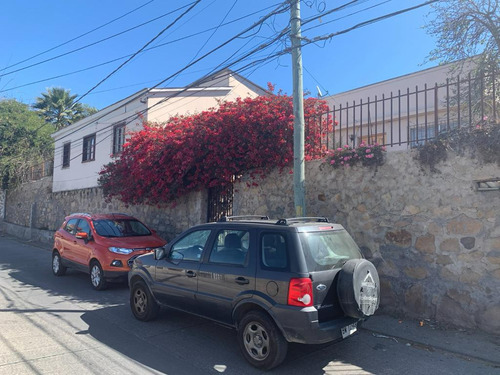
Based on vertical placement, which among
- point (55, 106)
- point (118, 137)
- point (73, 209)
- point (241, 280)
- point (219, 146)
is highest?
point (55, 106)

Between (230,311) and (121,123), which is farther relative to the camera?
(121,123)

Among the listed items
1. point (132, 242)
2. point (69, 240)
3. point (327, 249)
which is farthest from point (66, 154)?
point (327, 249)

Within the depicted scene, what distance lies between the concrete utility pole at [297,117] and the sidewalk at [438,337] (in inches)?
92.3

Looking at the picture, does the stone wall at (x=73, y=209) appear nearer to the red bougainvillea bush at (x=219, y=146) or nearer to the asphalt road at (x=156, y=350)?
the red bougainvillea bush at (x=219, y=146)

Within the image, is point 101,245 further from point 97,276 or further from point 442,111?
point 442,111

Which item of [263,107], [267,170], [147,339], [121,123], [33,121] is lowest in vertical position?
[147,339]

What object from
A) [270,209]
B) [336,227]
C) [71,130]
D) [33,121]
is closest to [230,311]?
[336,227]

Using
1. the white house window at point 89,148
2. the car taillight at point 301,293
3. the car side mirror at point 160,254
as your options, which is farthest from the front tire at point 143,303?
the white house window at point 89,148

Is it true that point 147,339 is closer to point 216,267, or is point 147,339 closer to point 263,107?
point 216,267

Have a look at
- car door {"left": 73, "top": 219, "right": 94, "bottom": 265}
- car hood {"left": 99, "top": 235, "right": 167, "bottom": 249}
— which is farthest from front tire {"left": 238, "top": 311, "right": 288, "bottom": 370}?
car door {"left": 73, "top": 219, "right": 94, "bottom": 265}

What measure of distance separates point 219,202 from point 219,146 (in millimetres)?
2112

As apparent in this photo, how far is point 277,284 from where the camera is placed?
405 cm

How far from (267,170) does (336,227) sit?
3975 mm

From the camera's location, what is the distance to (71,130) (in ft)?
68.1
